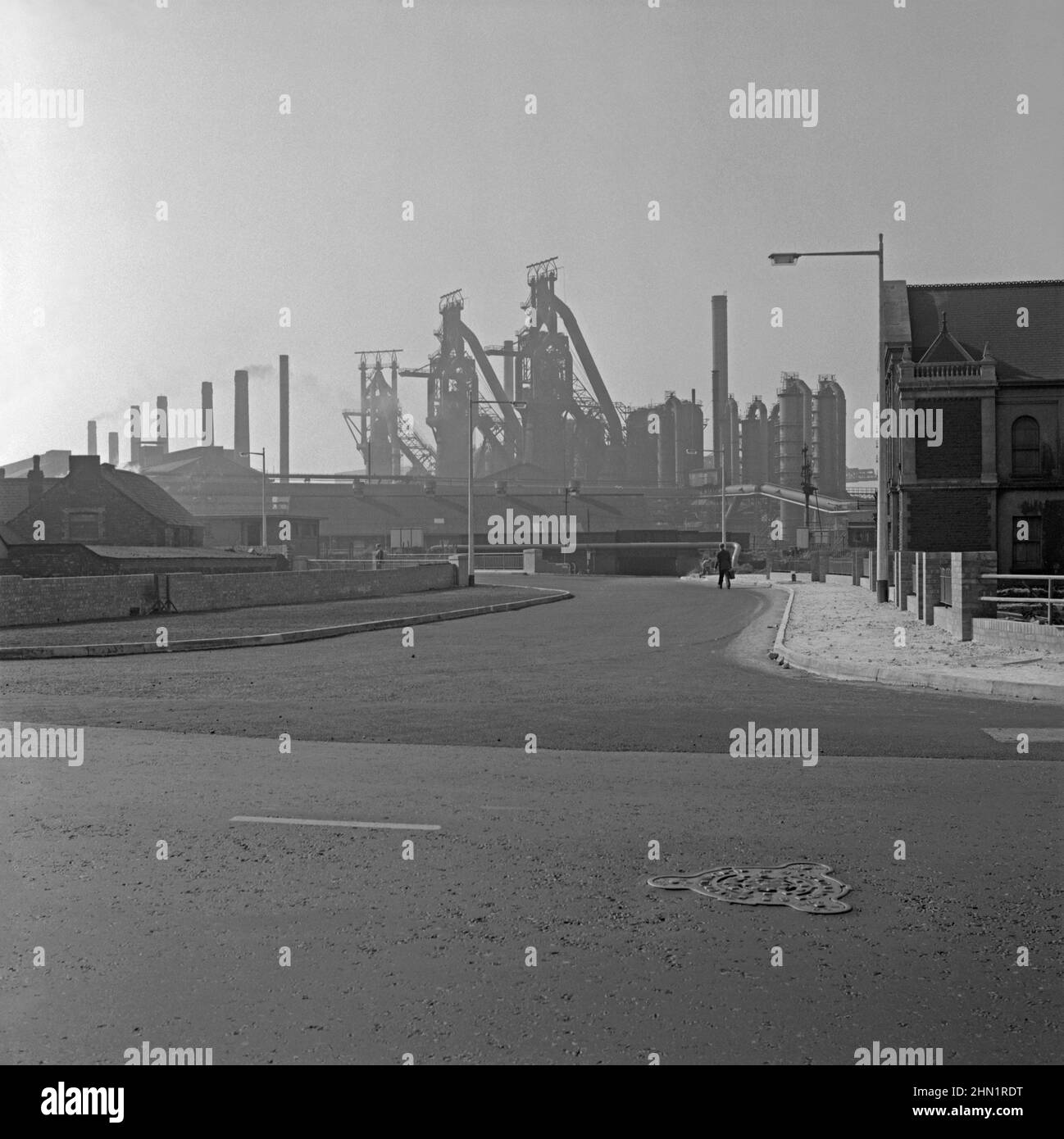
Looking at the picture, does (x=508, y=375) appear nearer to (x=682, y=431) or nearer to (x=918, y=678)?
(x=682, y=431)

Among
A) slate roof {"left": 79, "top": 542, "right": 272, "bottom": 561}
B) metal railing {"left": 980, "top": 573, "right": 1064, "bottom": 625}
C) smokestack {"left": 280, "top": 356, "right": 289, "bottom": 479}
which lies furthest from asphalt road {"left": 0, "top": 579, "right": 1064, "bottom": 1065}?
smokestack {"left": 280, "top": 356, "right": 289, "bottom": 479}

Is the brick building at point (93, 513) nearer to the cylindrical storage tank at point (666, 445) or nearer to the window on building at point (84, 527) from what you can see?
the window on building at point (84, 527)

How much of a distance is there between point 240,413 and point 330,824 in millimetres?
120915

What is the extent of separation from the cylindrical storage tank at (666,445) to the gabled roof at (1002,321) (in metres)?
74.6

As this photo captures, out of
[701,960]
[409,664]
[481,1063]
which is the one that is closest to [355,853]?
[701,960]

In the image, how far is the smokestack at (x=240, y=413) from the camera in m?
123

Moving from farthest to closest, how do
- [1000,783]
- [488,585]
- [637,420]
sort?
[637,420]
[488,585]
[1000,783]

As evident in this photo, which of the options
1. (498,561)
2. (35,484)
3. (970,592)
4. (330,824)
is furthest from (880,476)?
(35,484)

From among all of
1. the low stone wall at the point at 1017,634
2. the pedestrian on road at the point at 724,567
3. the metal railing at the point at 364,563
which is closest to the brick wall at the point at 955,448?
the pedestrian on road at the point at 724,567

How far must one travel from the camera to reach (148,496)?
65.2 metres

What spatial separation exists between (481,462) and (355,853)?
429ft

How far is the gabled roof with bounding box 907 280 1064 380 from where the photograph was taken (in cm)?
4775

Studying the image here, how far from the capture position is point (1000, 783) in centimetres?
810
